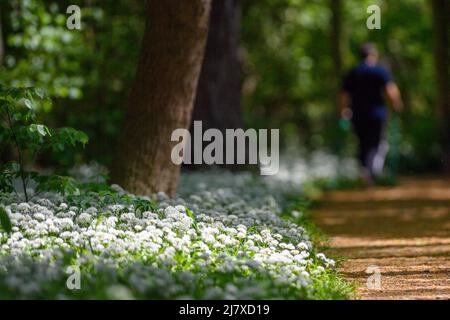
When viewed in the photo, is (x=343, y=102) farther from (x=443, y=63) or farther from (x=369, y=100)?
(x=443, y=63)

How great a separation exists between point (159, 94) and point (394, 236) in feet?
10.5

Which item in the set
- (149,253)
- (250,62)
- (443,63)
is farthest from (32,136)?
(250,62)

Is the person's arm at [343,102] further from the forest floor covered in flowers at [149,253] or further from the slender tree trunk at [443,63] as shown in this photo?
the forest floor covered in flowers at [149,253]

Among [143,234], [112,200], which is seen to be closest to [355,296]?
[143,234]

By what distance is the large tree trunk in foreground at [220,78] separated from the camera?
16.6 m

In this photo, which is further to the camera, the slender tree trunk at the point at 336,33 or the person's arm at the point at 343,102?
the slender tree trunk at the point at 336,33

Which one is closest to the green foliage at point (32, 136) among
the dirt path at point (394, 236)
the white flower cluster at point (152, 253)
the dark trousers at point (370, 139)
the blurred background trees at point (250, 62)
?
the white flower cluster at point (152, 253)

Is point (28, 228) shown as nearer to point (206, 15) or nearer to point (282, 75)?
point (206, 15)

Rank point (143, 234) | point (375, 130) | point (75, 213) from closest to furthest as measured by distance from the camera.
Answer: point (143, 234)
point (75, 213)
point (375, 130)

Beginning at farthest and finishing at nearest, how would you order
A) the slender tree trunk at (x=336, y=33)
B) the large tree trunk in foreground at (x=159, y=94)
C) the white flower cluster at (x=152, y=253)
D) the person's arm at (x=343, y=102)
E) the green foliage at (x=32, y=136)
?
the slender tree trunk at (x=336, y=33)
the person's arm at (x=343, y=102)
the large tree trunk in foreground at (x=159, y=94)
the green foliage at (x=32, y=136)
the white flower cluster at (x=152, y=253)

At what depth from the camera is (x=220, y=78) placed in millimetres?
16906

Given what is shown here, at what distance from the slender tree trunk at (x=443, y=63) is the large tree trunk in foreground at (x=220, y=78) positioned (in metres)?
5.23

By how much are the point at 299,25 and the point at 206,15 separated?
23.3m

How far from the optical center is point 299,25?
1303 inches
